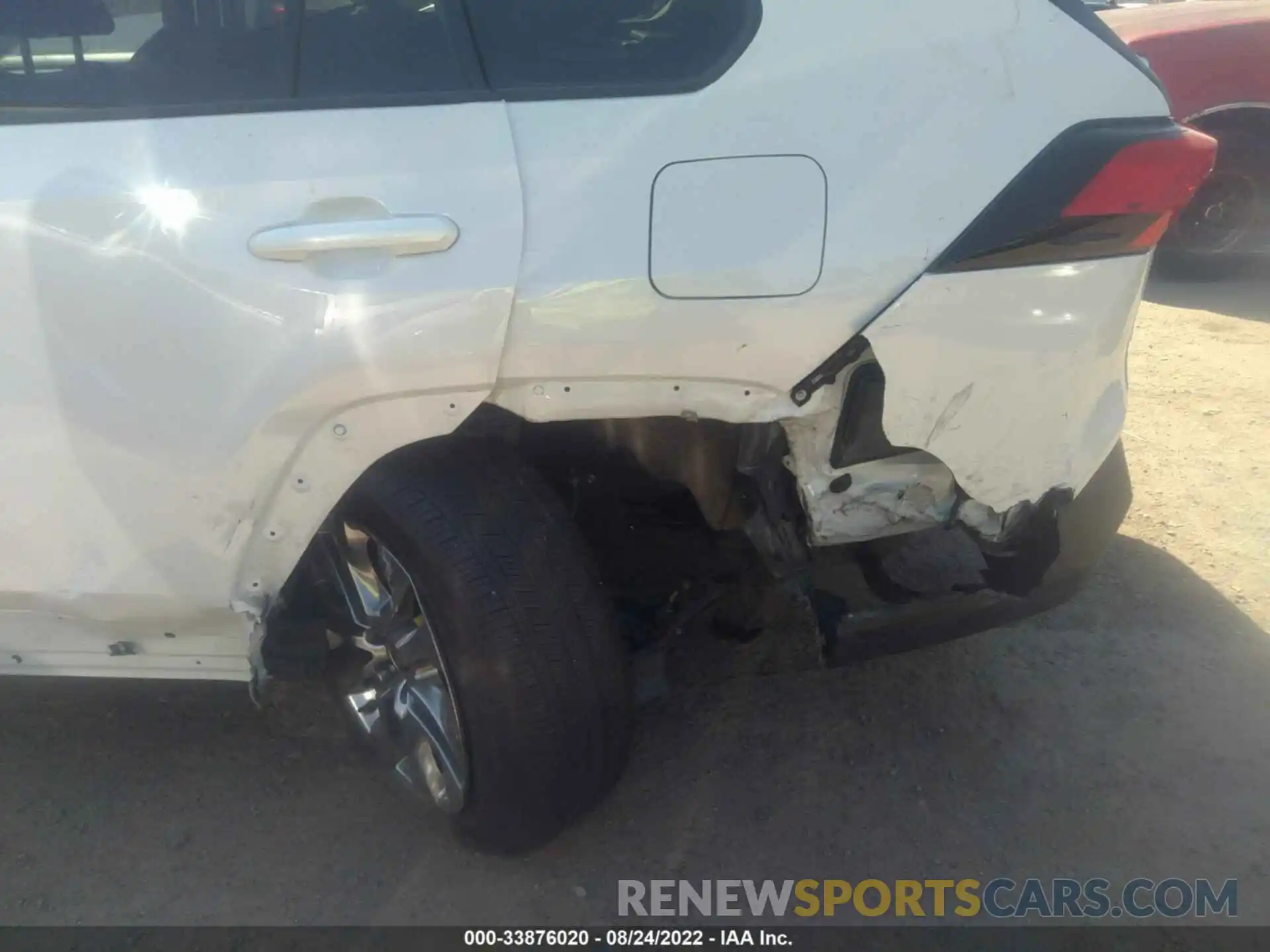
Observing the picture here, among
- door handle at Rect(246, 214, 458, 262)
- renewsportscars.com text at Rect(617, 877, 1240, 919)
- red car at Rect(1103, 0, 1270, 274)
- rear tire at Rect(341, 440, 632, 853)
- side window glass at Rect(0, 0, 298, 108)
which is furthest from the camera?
red car at Rect(1103, 0, 1270, 274)

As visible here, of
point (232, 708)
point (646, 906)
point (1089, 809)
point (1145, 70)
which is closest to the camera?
point (1145, 70)

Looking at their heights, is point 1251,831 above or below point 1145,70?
below

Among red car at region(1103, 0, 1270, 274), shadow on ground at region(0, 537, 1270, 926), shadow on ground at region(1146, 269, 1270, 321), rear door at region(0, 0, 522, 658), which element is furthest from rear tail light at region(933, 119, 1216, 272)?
red car at region(1103, 0, 1270, 274)

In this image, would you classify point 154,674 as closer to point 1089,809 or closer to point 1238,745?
point 1089,809

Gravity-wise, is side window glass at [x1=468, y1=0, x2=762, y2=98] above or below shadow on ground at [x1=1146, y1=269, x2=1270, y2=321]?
above

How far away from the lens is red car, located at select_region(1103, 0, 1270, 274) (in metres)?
5.73

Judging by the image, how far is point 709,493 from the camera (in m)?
2.35

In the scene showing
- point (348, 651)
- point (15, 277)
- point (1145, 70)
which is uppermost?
point (1145, 70)

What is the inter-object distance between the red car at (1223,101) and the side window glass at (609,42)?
15.6ft

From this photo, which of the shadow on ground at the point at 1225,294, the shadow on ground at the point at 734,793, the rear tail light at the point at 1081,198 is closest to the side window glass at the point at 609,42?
the rear tail light at the point at 1081,198

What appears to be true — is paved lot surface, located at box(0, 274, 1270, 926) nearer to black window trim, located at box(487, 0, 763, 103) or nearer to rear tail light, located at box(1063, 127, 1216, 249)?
rear tail light, located at box(1063, 127, 1216, 249)

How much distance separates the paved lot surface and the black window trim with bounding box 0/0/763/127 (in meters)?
1.54

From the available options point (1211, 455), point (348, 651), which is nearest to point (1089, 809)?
point (348, 651)

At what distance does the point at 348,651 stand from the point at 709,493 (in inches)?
36.7
